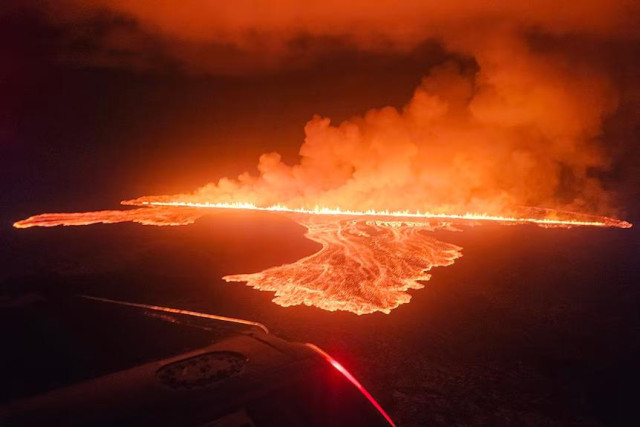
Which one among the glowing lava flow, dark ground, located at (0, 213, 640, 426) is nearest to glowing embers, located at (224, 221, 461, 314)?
dark ground, located at (0, 213, 640, 426)

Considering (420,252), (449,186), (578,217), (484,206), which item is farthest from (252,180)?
(578,217)

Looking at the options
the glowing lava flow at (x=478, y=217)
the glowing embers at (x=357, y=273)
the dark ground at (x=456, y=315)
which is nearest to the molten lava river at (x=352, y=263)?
the glowing embers at (x=357, y=273)

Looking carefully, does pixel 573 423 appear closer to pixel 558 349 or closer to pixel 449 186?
pixel 558 349

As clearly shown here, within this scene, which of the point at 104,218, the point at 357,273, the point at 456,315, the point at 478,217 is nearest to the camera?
the point at 456,315

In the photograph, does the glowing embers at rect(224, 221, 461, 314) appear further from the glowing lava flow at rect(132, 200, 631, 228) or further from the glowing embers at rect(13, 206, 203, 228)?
the glowing lava flow at rect(132, 200, 631, 228)

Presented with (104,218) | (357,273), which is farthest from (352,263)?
(104,218)

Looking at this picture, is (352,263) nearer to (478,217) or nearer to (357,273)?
(357,273)
